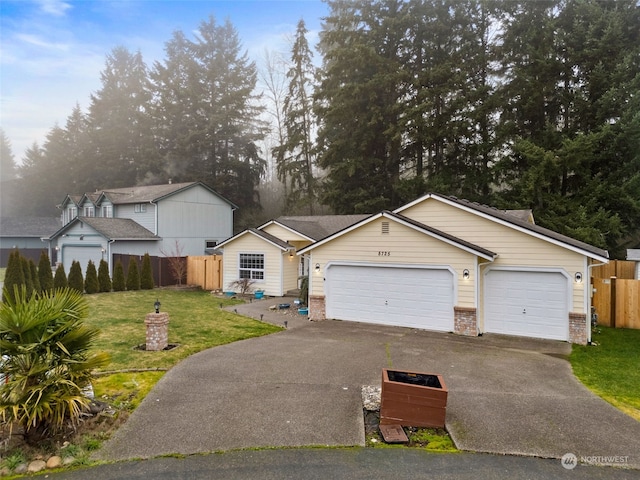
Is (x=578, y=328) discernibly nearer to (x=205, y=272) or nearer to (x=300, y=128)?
(x=205, y=272)

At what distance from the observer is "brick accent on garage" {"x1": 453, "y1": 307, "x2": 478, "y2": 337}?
10562mm

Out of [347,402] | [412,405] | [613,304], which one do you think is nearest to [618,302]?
[613,304]

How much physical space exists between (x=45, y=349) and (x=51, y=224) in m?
38.3

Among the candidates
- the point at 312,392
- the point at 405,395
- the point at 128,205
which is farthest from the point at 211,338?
the point at 128,205

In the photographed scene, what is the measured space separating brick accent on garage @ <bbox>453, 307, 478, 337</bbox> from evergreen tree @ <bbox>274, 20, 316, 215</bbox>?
19926mm

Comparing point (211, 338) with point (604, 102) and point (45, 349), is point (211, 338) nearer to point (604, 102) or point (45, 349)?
point (45, 349)

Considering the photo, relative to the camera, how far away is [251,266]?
61.3 ft

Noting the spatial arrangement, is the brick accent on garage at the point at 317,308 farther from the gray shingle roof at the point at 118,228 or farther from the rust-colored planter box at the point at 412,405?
the gray shingle roof at the point at 118,228

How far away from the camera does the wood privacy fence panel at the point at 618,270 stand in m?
17.7

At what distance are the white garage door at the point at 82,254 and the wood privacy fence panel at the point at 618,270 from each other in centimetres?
2678

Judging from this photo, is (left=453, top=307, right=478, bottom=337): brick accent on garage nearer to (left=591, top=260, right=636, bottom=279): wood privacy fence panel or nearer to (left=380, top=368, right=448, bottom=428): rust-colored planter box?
(left=380, top=368, right=448, bottom=428): rust-colored planter box

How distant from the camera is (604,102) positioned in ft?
62.6

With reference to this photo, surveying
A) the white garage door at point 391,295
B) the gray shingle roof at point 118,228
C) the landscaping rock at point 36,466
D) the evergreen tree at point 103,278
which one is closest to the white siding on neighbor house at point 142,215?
the gray shingle roof at point 118,228

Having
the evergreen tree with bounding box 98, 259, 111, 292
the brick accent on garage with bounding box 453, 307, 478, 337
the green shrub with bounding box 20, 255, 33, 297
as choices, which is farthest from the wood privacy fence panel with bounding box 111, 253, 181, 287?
the brick accent on garage with bounding box 453, 307, 478, 337
